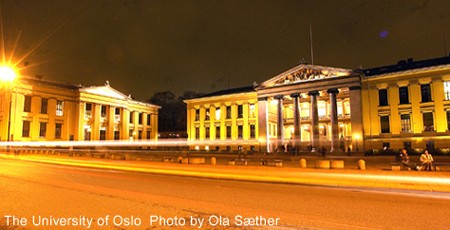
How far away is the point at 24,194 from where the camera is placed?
34.7 ft

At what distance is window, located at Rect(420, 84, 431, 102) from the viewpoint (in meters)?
40.4

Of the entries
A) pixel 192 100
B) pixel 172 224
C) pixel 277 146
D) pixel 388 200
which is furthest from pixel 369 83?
pixel 172 224

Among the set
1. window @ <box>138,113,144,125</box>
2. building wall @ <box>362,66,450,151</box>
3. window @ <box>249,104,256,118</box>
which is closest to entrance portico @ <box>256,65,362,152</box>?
building wall @ <box>362,66,450,151</box>

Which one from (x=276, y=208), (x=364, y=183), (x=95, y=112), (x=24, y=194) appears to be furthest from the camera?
(x=95, y=112)

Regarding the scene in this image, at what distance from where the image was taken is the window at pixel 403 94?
4238 cm

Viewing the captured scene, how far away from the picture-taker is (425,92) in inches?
1606

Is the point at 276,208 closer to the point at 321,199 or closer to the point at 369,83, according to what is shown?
the point at 321,199

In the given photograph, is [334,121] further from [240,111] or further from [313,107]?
[240,111]

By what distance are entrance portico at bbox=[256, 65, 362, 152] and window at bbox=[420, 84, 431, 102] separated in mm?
8061

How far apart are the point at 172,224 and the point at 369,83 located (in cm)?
4574

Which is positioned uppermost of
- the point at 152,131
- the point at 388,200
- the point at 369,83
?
the point at 369,83

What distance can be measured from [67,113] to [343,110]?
52487mm

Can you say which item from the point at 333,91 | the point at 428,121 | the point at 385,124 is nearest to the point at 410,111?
the point at 428,121

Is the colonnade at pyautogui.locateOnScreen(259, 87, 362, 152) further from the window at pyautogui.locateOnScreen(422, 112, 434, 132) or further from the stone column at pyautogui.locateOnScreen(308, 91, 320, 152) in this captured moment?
the window at pyautogui.locateOnScreen(422, 112, 434, 132)
